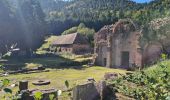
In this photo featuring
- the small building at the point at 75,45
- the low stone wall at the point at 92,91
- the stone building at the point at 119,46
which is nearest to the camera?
the low stone wall at the point at 92,91

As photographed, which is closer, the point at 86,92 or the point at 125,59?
the point at 86,92

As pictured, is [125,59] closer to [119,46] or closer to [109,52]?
[119,46]

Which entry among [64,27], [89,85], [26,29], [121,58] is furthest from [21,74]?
[64,27]

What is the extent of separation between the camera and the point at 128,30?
38.5 metres

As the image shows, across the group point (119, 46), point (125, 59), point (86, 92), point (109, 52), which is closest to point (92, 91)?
point (86, 92)

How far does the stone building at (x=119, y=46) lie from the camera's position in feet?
122

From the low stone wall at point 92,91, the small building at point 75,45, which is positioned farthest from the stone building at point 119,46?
the low stone wall at point 92,91

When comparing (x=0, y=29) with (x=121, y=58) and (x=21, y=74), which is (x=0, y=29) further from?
(x=121, y=58)

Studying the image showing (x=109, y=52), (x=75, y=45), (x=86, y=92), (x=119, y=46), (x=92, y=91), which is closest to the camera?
(x=86, y=92)

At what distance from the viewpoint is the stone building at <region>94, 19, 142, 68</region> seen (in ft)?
122

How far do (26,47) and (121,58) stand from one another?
91.9 feet

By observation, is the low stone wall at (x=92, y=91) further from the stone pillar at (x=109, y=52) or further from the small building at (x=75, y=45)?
the small building at (x=75, y=45)

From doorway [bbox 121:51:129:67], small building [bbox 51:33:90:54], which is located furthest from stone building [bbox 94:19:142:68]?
small building [bbox 51:33:90:54]

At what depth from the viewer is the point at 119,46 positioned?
40219mm
